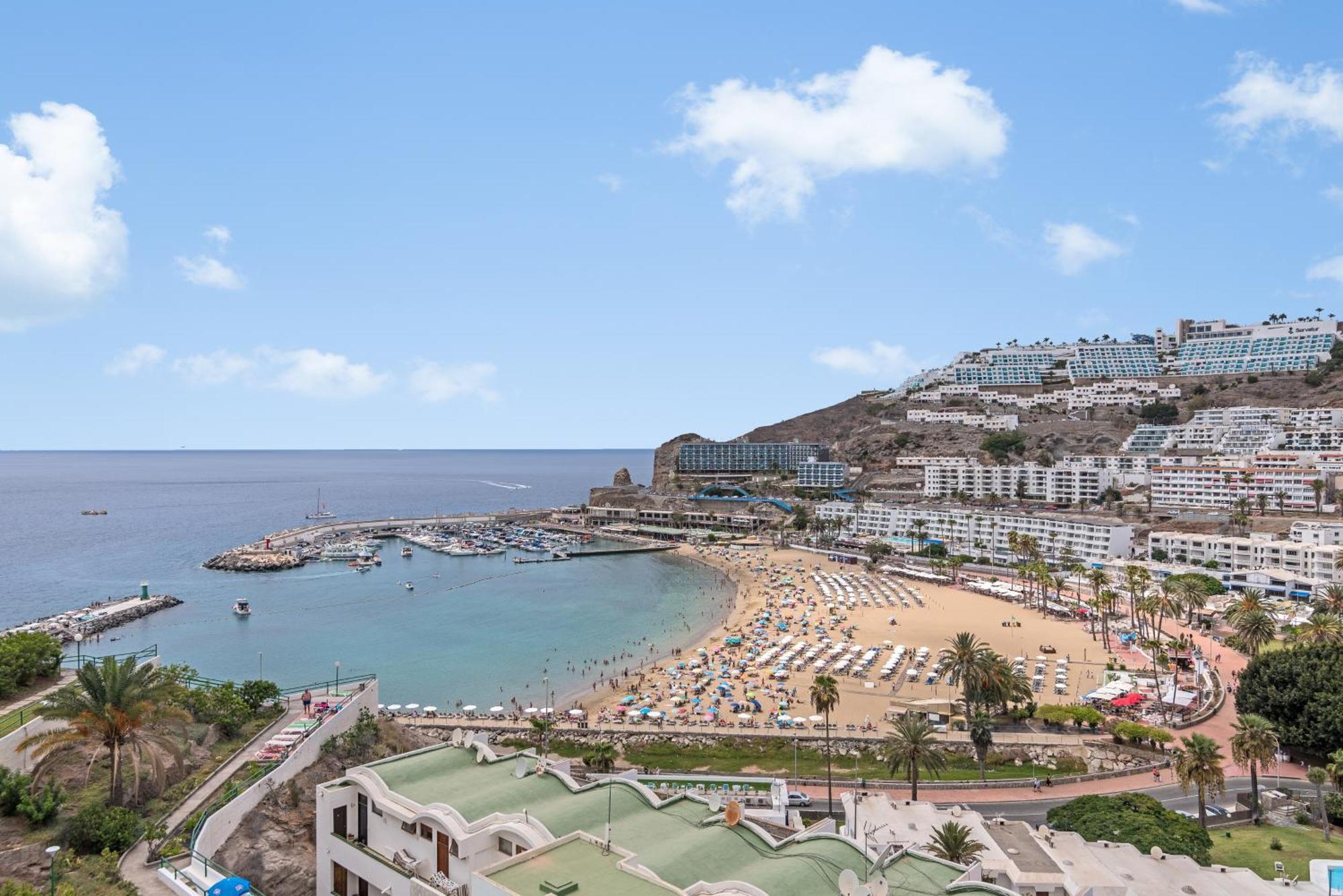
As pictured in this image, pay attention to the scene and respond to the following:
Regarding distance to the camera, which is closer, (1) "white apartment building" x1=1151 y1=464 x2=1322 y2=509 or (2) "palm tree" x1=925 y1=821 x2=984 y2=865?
(2) "palm tree" x1=925 y1=821 x2=984 y2=865

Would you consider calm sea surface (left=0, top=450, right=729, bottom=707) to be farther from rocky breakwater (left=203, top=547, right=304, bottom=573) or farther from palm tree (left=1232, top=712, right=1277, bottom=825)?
palm tree (left=1232, top=712, right=1277, bottom=825)

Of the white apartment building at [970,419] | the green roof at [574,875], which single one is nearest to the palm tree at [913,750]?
the green roof at [574,875]

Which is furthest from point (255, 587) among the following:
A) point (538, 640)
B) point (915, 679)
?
point (915, 679)

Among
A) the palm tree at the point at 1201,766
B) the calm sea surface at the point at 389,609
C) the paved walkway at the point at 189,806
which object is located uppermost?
the paved walkway at the point at 189,806

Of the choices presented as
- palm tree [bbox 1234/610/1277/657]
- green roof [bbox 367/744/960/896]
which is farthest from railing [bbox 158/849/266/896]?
palm tree [bbox 1234/610/1277/657]

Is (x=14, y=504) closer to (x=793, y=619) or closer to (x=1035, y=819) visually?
(x=793, y=619)

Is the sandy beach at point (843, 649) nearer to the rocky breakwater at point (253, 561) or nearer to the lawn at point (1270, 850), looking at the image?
the lawn at point (1270, 850)

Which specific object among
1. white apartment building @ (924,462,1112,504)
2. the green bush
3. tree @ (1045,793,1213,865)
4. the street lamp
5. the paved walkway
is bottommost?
tree @ (1045,793,1213,865)
